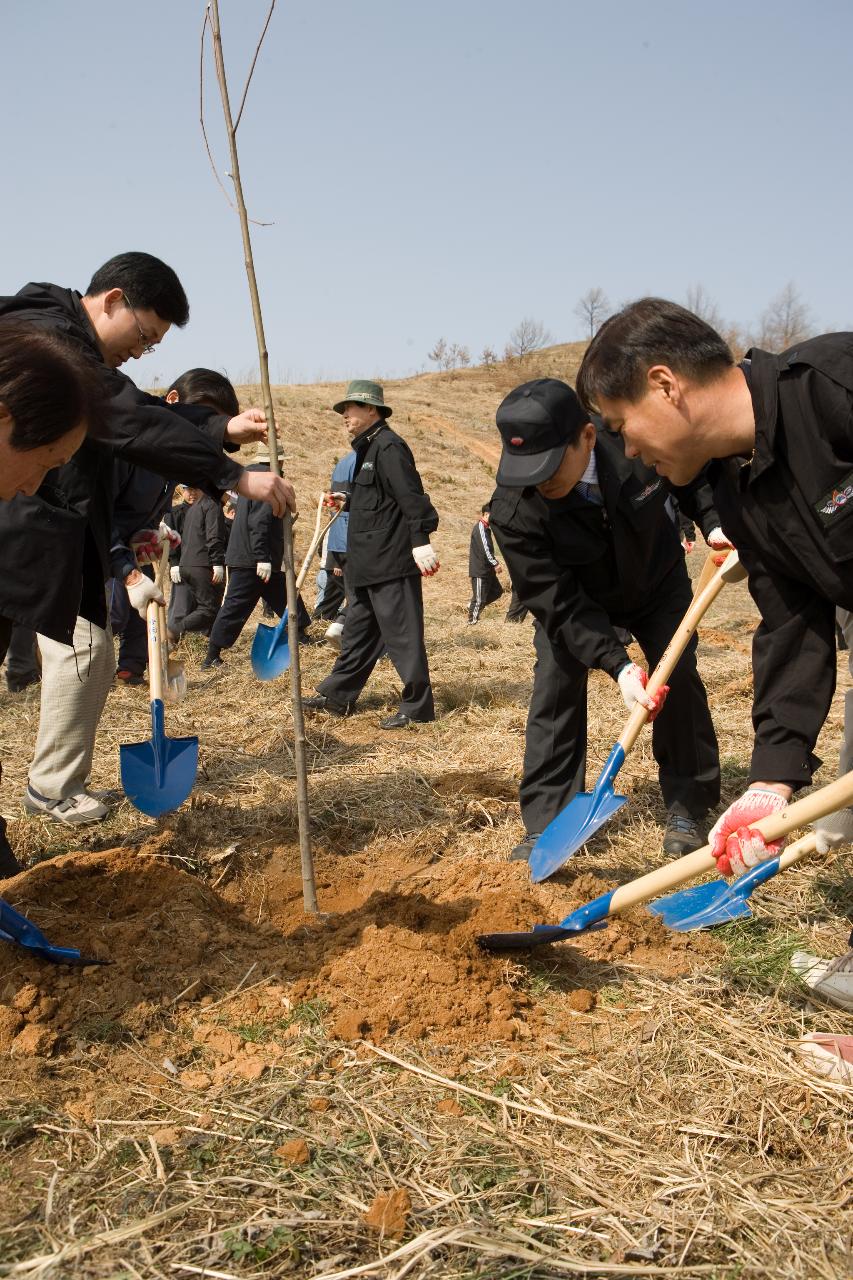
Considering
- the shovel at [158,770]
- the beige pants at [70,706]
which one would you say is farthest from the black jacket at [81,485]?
the shovel at [158,770]

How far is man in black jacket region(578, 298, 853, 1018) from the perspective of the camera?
2.32m

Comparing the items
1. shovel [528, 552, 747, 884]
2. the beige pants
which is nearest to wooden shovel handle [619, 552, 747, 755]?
shovel [528, 552, 747, 884]

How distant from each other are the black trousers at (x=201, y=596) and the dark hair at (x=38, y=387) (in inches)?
269

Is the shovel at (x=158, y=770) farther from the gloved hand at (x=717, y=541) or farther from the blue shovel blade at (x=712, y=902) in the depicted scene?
the gloved hand at (x=717, y=541)

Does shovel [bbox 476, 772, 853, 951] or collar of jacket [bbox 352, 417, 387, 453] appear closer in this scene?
shovel [bbox 476, 772, 853, 951]

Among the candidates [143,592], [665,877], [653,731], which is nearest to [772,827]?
[665,877]

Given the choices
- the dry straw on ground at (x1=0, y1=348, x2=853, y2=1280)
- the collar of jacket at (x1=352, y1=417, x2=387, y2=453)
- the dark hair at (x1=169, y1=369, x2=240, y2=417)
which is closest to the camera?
the dry straw on ground at (x1=0, y1=348, x2=853, y2=1280)

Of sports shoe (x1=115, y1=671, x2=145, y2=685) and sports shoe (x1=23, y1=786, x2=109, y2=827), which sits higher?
sports shoe (x1=23, y1=786, x2=109, y2=827)

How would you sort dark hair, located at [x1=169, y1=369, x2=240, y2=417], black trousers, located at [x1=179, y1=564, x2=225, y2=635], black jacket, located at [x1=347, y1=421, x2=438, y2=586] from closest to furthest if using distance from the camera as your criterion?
dark hair, located at [x1=169, y1=369, x2=240, y2=417] < black jacket, located at [x1=347, y1=421, x2=438, y2=586] < black trousers, located at [x1=179, y1=564, x2=225, y2=635]

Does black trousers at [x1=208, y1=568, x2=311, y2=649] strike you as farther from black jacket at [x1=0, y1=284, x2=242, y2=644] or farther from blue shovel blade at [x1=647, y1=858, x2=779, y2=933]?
blue shovel blade at [x1=647, y1=858, x2=779, y2=933]

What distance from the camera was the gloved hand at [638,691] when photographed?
132 inches

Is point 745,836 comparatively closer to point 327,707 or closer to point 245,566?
point 327,707

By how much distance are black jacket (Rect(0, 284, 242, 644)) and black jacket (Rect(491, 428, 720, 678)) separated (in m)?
1.06

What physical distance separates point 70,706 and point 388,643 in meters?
2.56
